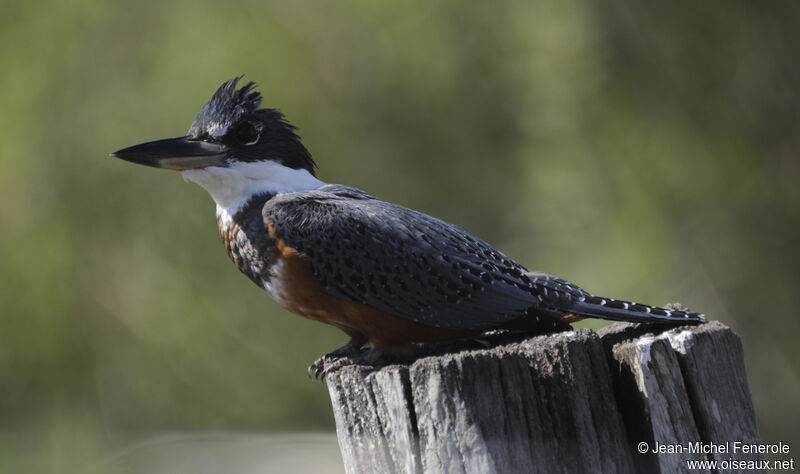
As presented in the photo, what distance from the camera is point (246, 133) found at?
9.16 ft

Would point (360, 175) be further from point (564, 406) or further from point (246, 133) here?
point (564, 406)

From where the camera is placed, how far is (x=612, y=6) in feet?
18.7

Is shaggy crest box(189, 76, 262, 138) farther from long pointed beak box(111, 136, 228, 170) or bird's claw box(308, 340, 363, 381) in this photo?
bird's claw box(308, 340, 363, 381)

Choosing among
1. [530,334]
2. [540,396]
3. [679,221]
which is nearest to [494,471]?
[540,396]

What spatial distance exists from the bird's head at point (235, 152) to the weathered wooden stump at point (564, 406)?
1172mm

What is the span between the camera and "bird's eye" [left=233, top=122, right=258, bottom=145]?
277 centimetres

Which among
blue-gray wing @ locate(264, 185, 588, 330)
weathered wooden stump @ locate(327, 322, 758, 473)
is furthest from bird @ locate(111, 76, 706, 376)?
weathered wooden stump @ locate(327, 322, 758, 473)

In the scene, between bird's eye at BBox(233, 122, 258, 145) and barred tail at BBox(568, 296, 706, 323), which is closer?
barred tail at BBox(568, 296, 706, 323)

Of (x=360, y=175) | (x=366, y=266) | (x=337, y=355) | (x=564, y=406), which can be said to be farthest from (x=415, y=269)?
(x=360, y=175)

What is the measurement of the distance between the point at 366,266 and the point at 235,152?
72cm

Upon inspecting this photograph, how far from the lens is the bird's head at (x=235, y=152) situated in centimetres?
266

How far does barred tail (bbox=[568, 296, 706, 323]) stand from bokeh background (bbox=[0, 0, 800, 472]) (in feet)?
9.65

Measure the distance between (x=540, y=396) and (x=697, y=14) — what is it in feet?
14.9

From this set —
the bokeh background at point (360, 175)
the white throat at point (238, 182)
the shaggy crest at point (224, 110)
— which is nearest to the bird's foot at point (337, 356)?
the white throat at point (238, 182)
